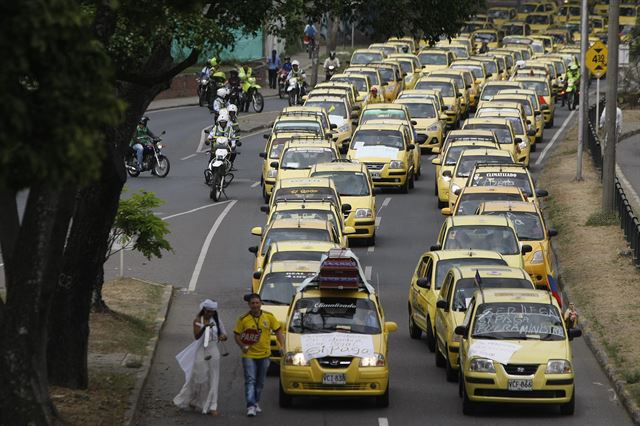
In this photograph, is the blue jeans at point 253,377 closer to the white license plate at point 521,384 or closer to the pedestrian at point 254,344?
the pedestrian at point 254,344

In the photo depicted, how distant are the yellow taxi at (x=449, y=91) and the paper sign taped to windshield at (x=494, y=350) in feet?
119

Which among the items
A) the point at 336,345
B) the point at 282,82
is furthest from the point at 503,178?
the point at 282,82

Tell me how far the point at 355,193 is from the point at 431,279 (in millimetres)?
10304

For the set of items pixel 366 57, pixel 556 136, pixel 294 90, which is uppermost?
pixel 366 57

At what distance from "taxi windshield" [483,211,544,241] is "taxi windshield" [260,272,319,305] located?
23.8 feet

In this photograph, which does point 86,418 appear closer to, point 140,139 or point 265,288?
point 265,288

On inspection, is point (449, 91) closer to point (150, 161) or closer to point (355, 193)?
point (150, 161)

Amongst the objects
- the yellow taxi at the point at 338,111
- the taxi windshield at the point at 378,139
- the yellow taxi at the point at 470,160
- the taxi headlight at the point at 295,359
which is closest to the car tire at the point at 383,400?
the taxi headlight at the point at 295,359

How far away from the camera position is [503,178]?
35.3 metres

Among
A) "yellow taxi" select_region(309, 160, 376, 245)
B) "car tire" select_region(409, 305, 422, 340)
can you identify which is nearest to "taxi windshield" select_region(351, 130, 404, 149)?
"yellow taxi" select_region(309, 160, 376, 245)

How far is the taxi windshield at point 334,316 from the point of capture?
20.9 metres

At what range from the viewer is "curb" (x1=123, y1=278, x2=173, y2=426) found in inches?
782

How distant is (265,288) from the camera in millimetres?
23641

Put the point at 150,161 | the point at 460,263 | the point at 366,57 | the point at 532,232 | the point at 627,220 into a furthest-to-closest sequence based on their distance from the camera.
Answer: the point at 366,57 < the point at 150,161 < the point at 627,220 < the point at 532,232 < the point at 460,263
